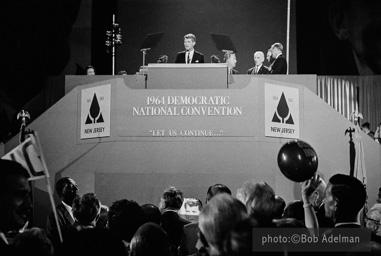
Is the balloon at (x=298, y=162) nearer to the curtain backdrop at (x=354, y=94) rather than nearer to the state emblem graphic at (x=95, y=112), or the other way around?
the state emblem graphic at (x=95, y=112)

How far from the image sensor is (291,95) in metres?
10.6

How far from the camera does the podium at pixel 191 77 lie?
1082 centimetres

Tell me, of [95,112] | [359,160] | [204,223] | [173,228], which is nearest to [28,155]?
[204,223]

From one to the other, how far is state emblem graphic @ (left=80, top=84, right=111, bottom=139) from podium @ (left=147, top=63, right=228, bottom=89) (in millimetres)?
802

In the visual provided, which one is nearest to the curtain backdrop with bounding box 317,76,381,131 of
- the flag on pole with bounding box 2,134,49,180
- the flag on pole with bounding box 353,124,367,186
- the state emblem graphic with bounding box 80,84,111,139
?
the flag on pole with bounding box 353,124,367,186

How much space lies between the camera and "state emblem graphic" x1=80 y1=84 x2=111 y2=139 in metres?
10.6

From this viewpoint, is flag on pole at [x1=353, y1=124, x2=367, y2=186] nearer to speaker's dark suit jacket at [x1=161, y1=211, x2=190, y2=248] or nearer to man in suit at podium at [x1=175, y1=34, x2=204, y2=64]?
man in suit at podium at [x1=175, y1=34, x2=204, y2=64]

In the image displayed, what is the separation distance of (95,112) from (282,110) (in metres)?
3.20

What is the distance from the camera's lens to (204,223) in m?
3.42

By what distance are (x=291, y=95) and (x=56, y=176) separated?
14.0ft

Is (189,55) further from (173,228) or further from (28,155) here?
(28,155)

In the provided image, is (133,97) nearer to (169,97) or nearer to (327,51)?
(169,97)

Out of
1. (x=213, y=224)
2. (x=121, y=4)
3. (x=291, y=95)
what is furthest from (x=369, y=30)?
(x=213, y=224)

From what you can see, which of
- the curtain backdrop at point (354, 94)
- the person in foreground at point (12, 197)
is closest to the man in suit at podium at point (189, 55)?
the curtain backdrop at point (354, 94)
